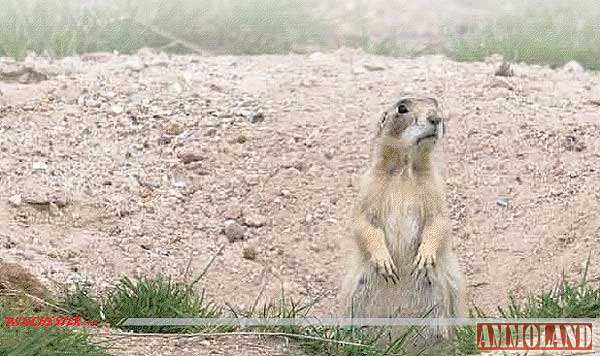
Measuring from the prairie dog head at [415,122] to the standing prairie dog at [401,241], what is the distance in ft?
0.08

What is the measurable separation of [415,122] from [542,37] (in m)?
4.45

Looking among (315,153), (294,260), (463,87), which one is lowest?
(294,260)

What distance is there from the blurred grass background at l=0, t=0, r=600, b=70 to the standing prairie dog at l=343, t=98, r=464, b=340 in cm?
377

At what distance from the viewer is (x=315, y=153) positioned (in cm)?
791

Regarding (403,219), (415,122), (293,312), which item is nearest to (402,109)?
(415,122)

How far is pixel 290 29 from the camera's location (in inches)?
412

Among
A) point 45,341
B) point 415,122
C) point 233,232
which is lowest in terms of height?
point 45,341

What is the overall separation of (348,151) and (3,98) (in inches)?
79.0

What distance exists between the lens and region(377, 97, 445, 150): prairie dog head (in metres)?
5.72

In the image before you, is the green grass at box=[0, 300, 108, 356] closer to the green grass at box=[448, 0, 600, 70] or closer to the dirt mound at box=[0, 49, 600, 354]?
the dirt mound at box=[0, 49, 600, 354]

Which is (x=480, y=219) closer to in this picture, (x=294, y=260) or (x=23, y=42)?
(x=294, y=260)

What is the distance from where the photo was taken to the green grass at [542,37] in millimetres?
9695

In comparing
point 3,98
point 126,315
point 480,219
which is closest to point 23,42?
point 3,98

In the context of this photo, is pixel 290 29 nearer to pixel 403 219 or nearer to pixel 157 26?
pixel 157 26
